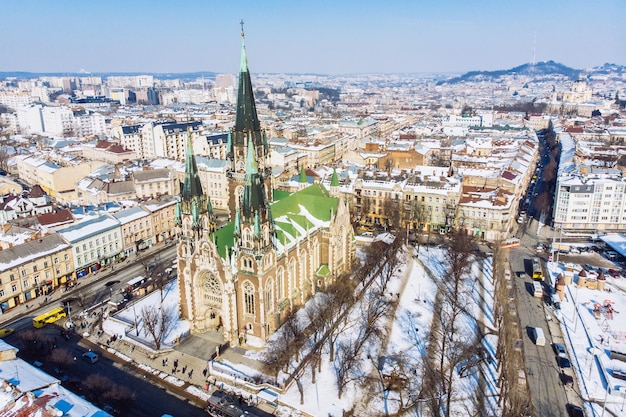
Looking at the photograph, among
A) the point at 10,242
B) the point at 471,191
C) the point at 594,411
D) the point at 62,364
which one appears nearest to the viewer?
the point at 594,411

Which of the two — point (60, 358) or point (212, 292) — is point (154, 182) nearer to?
point (212, 292)

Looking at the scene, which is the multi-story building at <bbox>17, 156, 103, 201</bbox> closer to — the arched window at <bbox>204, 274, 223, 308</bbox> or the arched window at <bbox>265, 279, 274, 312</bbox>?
the arched window at <bbox>204, 274, 223, 308</bbox>

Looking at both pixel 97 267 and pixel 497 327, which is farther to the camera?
pixel 97 267

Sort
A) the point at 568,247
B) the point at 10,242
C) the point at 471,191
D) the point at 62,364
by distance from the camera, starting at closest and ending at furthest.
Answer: the point at 62,364 → the point at 10,242 → the point at 568,247 → the point at 471,191

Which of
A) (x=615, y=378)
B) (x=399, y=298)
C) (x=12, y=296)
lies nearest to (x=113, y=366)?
(x=12, y=296)

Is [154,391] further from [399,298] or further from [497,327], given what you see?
[497,327]

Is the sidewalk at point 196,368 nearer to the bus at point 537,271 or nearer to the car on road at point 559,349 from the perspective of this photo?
the car on road at point 559,349

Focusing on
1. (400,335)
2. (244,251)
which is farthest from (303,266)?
(400,335)
